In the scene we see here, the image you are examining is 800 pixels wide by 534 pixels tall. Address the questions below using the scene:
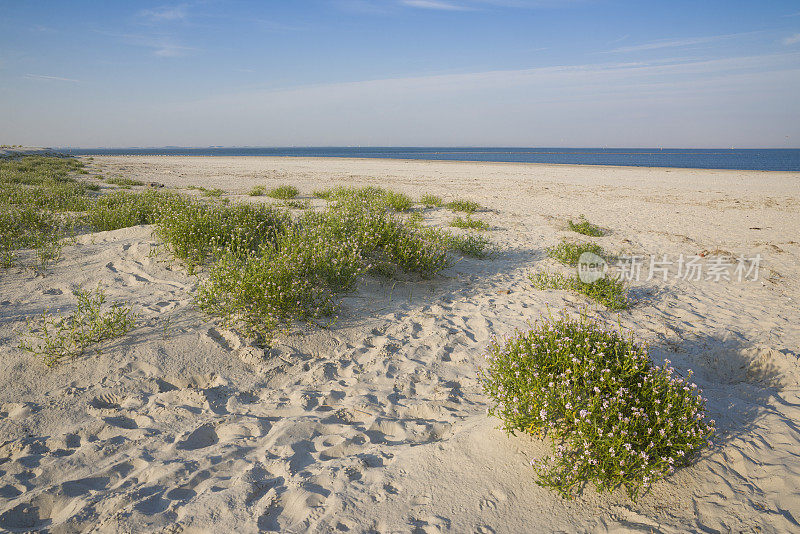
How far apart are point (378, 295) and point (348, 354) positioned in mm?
1604

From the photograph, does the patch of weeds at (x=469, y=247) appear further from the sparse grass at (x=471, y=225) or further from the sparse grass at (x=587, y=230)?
the sparse grass at (x=587, y=230)

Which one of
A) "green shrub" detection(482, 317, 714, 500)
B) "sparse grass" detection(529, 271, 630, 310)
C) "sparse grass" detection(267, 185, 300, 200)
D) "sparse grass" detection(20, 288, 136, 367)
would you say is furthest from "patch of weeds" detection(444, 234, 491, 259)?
"sparse grass" detection(267, 185, 300, 200)

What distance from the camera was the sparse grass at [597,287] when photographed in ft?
19.8

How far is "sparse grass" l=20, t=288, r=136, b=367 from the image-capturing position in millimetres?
3961

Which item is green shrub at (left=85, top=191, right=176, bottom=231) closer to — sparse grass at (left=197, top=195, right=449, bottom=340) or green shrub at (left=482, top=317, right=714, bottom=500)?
sparse grass at (left=197, top=195, right=449, bottom=340)

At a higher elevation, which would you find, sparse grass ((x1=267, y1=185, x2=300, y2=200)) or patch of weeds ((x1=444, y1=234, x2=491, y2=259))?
sparse grass ((x1=267, y1=185, x2=300, y2=200))

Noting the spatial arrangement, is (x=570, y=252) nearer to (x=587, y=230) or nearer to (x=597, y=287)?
(x=597, y=287)

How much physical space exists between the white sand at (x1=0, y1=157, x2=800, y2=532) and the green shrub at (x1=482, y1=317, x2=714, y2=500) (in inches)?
7.0

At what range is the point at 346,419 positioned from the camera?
11.8ft

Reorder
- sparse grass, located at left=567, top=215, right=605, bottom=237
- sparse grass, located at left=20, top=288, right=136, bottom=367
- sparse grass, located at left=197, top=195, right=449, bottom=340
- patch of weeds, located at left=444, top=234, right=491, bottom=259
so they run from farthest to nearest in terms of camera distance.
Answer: sparse grass, located at left=567, top=215, right=605, bottom=237 < patch of weeds, located at left=444, top=234, right=491, bottom=259 < sparse grass, located at left=197, top=195, right=449, bottom=340 < sparse grass, located at left=20, top=288, right=136, bottom=367

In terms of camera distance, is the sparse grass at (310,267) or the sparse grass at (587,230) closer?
the sparse grass at (310,267)

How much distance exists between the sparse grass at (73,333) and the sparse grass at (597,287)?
223 inches

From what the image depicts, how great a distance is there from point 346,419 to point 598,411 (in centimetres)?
200

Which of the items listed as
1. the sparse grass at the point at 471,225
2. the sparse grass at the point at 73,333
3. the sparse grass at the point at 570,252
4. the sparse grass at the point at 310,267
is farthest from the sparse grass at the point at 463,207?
the sparse grass at the point at 73,333
